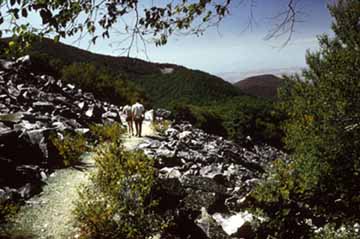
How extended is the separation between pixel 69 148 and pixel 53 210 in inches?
163

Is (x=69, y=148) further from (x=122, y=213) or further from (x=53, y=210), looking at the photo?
(x=122, y=213)

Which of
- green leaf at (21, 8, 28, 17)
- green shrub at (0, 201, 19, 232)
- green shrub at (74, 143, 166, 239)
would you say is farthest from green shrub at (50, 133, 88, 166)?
green leaf at (21, 8, 28, 17)

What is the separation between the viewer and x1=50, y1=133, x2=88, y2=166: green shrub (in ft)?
39.8

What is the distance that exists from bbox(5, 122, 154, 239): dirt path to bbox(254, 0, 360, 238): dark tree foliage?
4.56 meters

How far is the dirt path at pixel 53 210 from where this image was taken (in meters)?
7.79

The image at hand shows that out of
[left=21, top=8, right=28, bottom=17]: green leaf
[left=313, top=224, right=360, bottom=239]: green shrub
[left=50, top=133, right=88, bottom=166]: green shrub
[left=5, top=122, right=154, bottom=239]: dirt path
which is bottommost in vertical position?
[left=313, top=224, right=360, bottom=239]: green shrub

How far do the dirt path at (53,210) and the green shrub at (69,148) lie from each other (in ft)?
2.01

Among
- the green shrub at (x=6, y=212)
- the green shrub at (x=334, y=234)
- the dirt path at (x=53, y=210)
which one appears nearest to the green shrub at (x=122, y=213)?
the dirt path at (x=53, y=210)

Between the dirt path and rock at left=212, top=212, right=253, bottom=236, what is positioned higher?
the dirt path

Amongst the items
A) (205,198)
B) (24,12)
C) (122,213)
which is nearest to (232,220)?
(205,198)

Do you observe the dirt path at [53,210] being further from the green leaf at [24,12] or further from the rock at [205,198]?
the green leaf at [24,12]

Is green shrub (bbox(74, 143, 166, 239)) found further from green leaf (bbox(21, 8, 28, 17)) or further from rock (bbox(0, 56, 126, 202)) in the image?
green leaf (bbox(21, 8, 28, 17))

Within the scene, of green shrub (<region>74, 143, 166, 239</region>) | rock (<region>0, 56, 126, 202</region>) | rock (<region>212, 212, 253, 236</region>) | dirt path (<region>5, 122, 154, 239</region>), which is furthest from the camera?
rock (<region>0, 56, 126, 202</region>)

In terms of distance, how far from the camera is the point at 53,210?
8805 millimetres
